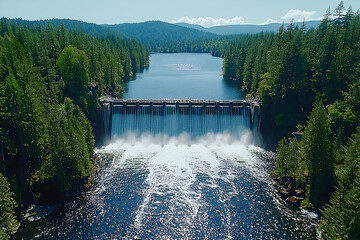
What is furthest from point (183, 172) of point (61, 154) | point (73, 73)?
point (73, 73)

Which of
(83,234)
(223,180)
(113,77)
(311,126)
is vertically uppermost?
(113,77)

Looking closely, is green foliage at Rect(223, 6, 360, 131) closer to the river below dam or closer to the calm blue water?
the river below dam

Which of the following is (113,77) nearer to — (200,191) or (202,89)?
(202,89)

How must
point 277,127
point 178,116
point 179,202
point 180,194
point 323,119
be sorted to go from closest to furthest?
1. point 323,119
2. point 179,202
3. point 180,194
4. point 277,127
5. point 178,116

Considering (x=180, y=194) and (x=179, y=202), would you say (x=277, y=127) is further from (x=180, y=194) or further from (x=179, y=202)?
(x=179, y=202)

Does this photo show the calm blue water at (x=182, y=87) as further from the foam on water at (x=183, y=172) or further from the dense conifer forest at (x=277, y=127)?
the foam on water at (x=183, y=172)

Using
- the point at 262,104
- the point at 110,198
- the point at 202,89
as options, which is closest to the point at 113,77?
the point at 202,89
